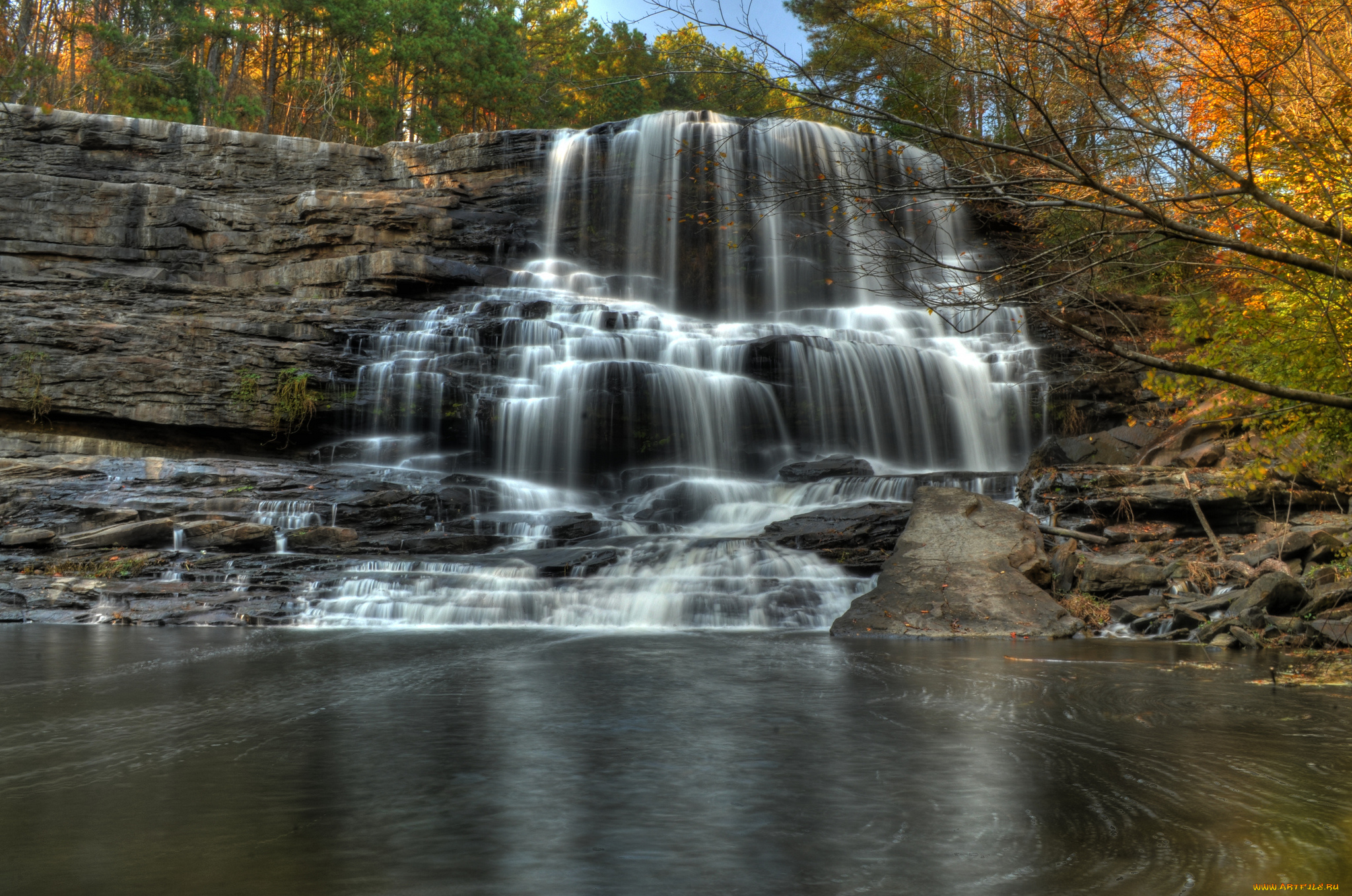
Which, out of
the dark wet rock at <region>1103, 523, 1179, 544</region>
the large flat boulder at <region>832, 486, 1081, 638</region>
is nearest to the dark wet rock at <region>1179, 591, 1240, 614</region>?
the large flat boulder at <region>832, 486, 1081, 638</region>

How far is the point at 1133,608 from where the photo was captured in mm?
9641

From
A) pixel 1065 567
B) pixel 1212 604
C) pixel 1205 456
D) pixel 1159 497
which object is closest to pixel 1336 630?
pixel 1212 604

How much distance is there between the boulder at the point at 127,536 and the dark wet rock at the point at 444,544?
286 centimetres

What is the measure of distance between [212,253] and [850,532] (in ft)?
60.3

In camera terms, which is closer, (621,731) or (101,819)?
(101,819)

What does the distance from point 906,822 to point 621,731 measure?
194 cm

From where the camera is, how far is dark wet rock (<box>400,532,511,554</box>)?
502 inches

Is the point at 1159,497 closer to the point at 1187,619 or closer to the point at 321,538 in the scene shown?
the point at 1187,619

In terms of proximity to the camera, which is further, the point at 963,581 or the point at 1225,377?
the point at 963,581

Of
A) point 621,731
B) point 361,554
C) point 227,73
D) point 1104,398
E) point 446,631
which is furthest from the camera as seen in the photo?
point 227,73

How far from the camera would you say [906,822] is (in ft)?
10.9

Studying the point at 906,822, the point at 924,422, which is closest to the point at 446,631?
the point at 906,822

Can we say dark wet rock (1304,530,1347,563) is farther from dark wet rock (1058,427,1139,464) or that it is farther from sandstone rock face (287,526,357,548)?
sandstone rock face (287,526,357,548)

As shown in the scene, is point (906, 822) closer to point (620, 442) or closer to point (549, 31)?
point (620, 442)
